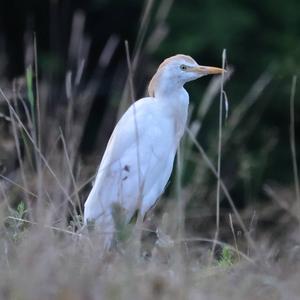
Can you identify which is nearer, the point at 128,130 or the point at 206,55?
the point at 128,130

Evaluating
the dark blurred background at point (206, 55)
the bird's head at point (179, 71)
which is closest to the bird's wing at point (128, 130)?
the bird's head at point (179, 71)

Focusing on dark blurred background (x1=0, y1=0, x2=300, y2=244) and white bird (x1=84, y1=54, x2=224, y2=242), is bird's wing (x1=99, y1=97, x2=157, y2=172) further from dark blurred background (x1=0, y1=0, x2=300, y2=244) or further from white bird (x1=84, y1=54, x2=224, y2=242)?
dark blurred background (x1=0, y1=0, x2=300, y2=244)

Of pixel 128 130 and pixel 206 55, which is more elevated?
A: pixel 128 130

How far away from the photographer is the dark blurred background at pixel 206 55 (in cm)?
1173

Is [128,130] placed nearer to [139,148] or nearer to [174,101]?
[139,148]

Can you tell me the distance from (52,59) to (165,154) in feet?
24.0

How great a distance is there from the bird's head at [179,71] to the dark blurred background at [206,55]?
494 centimetres

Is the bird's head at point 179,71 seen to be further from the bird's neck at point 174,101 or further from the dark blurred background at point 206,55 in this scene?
the dark blurred background at point 206,55

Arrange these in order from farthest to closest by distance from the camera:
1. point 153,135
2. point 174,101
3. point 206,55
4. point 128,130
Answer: point 206,55
point 174,101
point 153,135
point 128,130

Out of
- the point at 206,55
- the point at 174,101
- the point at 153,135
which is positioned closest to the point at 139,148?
the point at 153,135

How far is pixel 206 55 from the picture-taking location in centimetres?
1216

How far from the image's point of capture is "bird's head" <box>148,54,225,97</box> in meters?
5.31

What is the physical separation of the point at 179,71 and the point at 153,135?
0.30 m

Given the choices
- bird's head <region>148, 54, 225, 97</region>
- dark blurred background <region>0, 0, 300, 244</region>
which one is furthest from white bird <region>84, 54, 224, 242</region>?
dark blurred background <region>0, 0, 300, 244</region>
